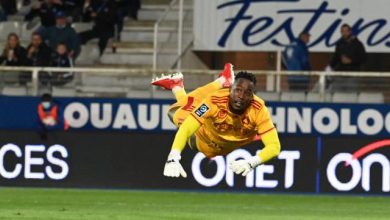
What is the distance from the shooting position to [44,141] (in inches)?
910

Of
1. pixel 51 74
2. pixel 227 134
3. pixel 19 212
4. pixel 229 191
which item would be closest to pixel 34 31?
pixel 51 74

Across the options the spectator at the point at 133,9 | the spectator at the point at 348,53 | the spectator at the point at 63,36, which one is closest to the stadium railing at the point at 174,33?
the spectator at the point at 133,9

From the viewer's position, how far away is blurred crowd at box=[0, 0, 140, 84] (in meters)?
24.5

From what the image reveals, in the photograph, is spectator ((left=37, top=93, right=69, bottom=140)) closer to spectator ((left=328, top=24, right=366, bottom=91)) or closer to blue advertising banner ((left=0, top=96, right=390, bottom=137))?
blue advertising banner ((left=0, top=96, right=390, bottom=137))

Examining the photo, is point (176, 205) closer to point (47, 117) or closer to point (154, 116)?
point (154, 116)

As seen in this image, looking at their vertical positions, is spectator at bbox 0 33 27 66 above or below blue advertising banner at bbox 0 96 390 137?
above

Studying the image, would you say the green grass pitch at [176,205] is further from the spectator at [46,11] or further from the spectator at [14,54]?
the spectator at [46,11]

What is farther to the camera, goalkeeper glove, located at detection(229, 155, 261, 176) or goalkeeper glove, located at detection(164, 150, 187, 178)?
goalkeeper glove, located at detection(229, 155, 261, 176)

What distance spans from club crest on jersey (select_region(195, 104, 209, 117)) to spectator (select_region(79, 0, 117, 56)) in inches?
471

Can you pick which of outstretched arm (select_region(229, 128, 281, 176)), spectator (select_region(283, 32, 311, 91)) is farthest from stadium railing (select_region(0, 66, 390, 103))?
outstretched arm (select_region(229, 128, 281, 176))

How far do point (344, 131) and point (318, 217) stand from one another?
217 inches

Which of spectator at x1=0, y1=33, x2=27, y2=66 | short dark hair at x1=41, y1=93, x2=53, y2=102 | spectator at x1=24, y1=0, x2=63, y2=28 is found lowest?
short dark hair at x1=41, y1=93, x2=53, y2=102

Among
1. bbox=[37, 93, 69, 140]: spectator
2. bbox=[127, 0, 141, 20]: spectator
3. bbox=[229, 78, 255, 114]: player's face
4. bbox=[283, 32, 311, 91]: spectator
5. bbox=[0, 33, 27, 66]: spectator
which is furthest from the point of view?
bbox=[127, 0, 141, 20]: spectator

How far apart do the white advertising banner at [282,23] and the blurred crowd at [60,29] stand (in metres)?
2.35
